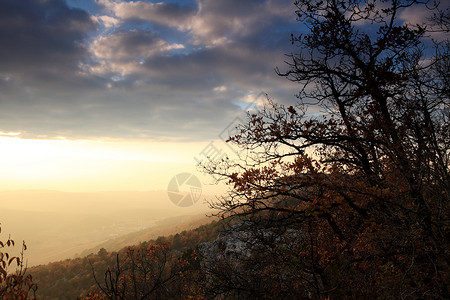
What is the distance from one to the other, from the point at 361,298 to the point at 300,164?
4.54 meters

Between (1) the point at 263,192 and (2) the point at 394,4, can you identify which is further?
(1) the point at 263,192

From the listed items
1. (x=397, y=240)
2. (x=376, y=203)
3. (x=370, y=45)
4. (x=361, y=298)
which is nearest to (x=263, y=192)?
(x=376, y=203)

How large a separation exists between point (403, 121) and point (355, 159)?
2164mm

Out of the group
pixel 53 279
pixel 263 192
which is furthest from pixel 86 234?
pixel 263 192

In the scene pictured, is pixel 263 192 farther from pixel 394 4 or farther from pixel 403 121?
pixel 394 4

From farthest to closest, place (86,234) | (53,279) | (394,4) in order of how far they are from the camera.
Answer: (86,234)
(53,279)
(394,4)

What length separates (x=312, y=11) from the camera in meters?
7.30

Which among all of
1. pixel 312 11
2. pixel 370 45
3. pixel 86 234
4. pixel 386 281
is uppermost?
pixel 312 11

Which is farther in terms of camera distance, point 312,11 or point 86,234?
point 86,234

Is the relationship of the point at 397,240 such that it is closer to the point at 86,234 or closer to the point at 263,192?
the point at 263,192

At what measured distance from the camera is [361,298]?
22.3 ft

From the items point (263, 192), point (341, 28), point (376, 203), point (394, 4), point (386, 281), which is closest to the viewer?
point (386, 281)

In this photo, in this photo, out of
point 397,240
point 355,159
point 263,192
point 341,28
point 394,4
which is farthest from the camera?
point 355,159

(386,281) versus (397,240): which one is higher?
(397,240)
